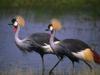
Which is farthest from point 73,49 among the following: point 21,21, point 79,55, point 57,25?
point 21,21

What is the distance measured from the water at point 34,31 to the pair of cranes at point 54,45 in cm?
3

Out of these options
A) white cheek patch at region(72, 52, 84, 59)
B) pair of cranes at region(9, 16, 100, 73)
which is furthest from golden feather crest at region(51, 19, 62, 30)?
white cheek patch at region(72, 52, 84, 59)

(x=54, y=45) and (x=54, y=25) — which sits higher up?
(x=54, y=25)

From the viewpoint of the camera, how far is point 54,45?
267cm

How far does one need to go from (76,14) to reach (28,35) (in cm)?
44

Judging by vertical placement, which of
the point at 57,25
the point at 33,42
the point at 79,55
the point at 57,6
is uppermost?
the point at 57,6

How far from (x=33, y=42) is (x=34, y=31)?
0.30 ft

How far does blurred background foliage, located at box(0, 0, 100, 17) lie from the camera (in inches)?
105

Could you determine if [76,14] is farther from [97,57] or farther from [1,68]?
[1,68]

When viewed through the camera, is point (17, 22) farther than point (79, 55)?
Yes

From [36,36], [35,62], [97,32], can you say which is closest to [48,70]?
[35,62]

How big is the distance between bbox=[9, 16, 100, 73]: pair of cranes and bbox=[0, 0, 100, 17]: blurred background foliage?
0.34 ft

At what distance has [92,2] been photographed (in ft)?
8.77

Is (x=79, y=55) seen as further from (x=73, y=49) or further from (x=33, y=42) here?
(x=33, y=42)
